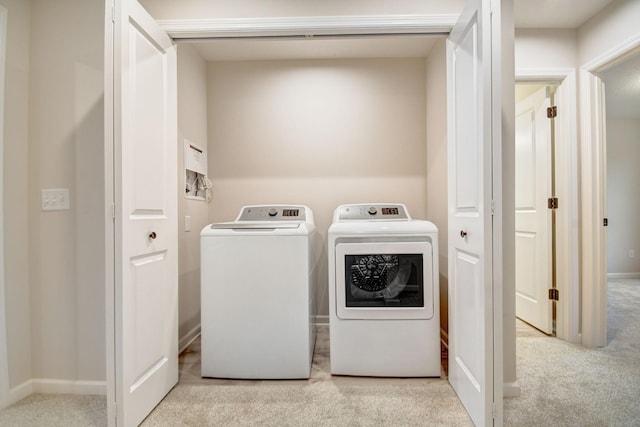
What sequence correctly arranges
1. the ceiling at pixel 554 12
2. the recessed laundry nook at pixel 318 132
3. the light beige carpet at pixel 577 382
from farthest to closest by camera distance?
the recessed laundry nook at pixel 318 132, the ceiling at pixel 554 12, the light beige carpet at pixel 577 382

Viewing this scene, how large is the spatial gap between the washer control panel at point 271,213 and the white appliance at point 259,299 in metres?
0.53

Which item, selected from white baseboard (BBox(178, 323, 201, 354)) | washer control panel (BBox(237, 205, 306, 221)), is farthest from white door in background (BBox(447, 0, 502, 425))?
white baseboard (BBox(178, 323, 201, 354))

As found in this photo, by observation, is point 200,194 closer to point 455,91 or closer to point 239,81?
point 239,81

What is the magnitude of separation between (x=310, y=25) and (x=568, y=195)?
220 centimetres

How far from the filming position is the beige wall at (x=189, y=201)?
2289 mm

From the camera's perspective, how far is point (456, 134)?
167cm

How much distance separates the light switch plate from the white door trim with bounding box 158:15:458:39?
109 centimetres

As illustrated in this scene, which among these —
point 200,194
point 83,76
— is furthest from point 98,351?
point 83,76

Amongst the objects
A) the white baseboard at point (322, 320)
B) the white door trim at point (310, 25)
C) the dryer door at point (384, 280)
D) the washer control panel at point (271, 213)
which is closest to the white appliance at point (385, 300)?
the dryer door at point (384, 280)

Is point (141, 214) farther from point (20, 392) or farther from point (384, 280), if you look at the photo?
point (384, 280)

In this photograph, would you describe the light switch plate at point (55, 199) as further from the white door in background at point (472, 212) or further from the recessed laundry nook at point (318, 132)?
the white door in background at point (472, 212)

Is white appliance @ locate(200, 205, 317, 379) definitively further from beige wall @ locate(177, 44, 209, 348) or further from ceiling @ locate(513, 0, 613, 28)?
ceiling @ locate(513, 0, 613, 28)

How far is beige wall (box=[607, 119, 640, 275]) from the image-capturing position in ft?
15.1

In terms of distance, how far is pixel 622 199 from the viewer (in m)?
4.69
